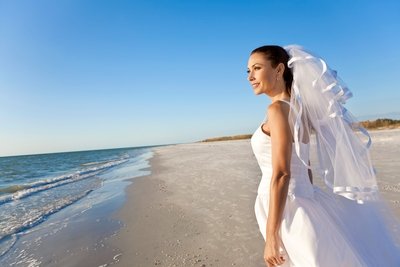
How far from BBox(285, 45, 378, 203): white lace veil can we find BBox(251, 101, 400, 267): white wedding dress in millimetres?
138

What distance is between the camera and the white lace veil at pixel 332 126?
1891mm

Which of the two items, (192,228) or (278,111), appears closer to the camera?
(278,111)

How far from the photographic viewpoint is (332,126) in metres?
1.97

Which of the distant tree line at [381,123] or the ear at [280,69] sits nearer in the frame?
the ear at [280,69]

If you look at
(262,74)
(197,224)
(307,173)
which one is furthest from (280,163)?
(197,224)

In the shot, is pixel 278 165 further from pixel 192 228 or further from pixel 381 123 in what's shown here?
pixel 381 123

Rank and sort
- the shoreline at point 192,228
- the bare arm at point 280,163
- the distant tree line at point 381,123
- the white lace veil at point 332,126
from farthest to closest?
the distant tree line at point 381,123, the shoreline at point 192,228, the white lace veil at point 332,126, the bare arm at point 280,163

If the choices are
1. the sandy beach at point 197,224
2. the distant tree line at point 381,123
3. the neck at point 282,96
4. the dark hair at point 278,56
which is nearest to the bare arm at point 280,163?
the neck at point 282,96

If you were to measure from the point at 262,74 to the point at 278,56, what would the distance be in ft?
0.56

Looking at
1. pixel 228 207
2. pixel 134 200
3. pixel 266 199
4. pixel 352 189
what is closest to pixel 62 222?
pixel 134 200

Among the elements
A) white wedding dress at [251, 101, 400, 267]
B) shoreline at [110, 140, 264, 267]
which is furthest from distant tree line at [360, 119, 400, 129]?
white wedding dress at [251, 101, 400, 267]

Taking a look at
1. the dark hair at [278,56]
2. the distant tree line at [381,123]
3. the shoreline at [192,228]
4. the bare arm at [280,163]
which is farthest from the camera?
the distant tree line at [381,123]

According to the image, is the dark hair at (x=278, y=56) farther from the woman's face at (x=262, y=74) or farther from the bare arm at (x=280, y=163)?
the bare arm at (x=280, y=163)

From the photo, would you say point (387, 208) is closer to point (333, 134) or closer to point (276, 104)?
point (333, 134)
